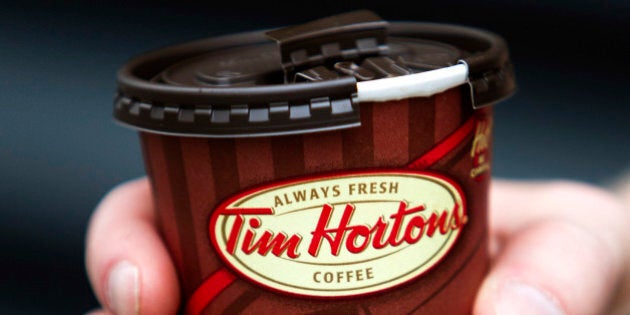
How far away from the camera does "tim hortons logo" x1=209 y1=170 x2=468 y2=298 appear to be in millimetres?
805

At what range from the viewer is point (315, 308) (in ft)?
2.78

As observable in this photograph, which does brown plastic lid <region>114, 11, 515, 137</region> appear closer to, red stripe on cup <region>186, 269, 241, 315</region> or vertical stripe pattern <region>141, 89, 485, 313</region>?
vertical stripe pattern <region>141, 89, 485, 313</region>

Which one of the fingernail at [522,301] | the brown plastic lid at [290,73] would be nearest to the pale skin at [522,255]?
the fingernail at [522,301]

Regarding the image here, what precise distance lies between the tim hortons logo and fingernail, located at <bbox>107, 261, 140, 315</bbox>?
232mm

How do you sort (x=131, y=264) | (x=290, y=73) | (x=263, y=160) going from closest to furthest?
(x=263, y=160)
(x=290, y=73)
(x=131, y=264)

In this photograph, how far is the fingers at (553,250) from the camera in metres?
0.99

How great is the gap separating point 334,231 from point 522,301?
37cm

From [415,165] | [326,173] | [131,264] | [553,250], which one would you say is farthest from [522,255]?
[131,264]

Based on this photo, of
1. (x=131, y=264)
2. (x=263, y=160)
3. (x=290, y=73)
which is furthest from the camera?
(x=131, y=264)

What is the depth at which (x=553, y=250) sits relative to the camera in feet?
3.66

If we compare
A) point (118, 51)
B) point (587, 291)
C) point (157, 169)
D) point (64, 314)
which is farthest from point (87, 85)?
point (587, 291)

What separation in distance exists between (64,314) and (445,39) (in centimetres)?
158

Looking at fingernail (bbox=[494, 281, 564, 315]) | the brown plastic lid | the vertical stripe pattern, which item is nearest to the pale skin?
fingernail (bbox=[494, 281, 564, 315])

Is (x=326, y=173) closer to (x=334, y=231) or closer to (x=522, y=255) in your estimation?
(x=334, y=231)
